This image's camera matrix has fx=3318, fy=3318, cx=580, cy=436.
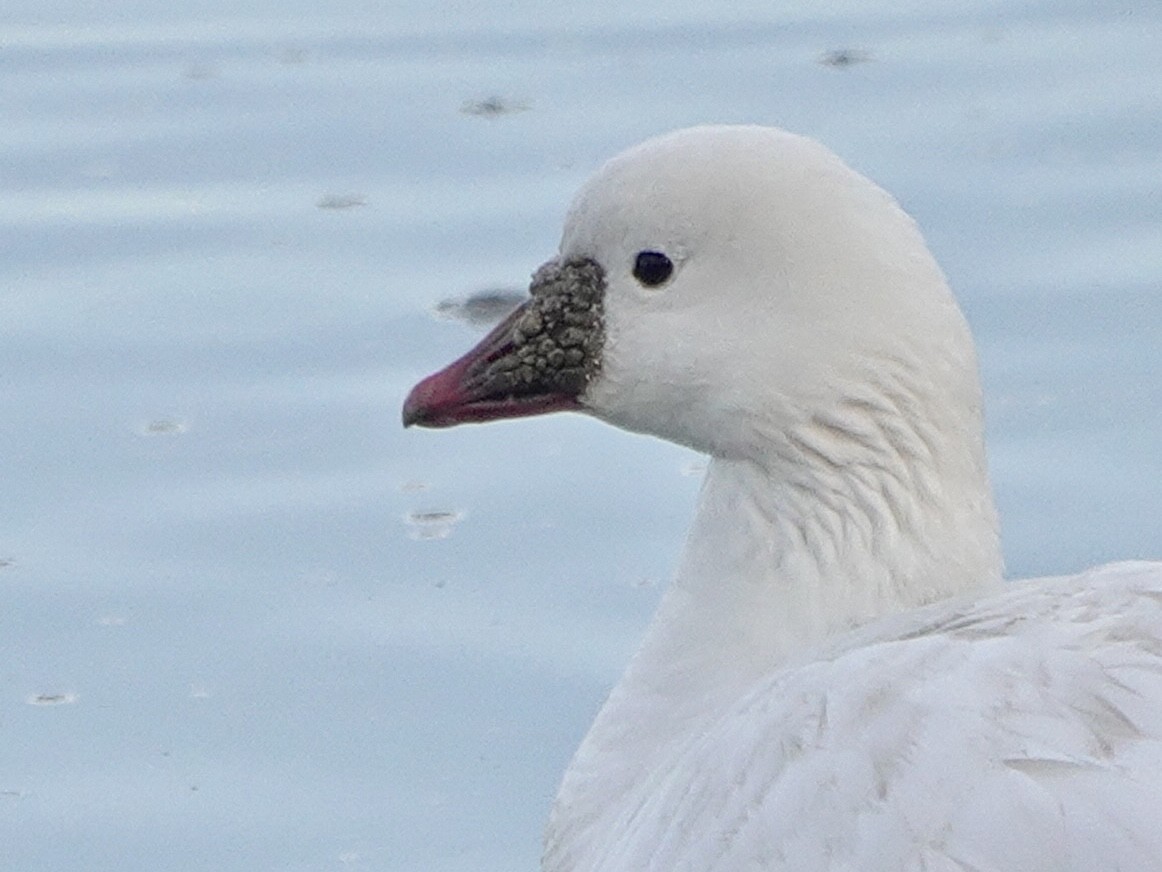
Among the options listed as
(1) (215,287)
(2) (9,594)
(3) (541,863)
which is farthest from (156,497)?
(3) (541,863)

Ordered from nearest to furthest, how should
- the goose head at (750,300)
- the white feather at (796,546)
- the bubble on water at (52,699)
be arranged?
the white feather at (796,546) → the goose head at (750,300) → the bubble on water at (52,699)

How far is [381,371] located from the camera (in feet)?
22.1

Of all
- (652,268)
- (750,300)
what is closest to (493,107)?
(652,268)

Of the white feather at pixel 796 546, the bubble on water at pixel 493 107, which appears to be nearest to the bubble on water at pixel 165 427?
the bubble on water at pixel 493 107

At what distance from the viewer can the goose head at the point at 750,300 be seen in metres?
4.46

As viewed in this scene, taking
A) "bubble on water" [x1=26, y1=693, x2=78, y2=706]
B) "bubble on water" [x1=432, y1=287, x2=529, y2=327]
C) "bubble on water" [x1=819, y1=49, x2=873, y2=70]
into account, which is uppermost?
"bubble on water" [x1=819, y1=49, x2=873, y2=70]

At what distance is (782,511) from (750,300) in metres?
0.31

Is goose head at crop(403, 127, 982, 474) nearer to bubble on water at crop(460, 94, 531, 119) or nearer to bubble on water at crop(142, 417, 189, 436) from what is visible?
bubble on water at crop(142, 417, 189, 436)

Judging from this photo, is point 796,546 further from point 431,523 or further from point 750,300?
point 431,523

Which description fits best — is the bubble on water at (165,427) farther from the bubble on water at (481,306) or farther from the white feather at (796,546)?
the white feather at (796,546)

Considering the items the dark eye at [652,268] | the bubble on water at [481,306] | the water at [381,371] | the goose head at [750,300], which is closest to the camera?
the goose head at [750,300]

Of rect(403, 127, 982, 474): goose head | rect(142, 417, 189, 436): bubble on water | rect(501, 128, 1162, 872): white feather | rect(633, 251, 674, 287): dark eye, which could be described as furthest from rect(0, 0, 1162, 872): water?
rect(633, 251, 674, 287): dark eye

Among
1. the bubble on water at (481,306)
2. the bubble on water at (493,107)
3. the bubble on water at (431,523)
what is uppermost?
the bubble on water at (493,107)

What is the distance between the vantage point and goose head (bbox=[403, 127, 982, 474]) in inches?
176
